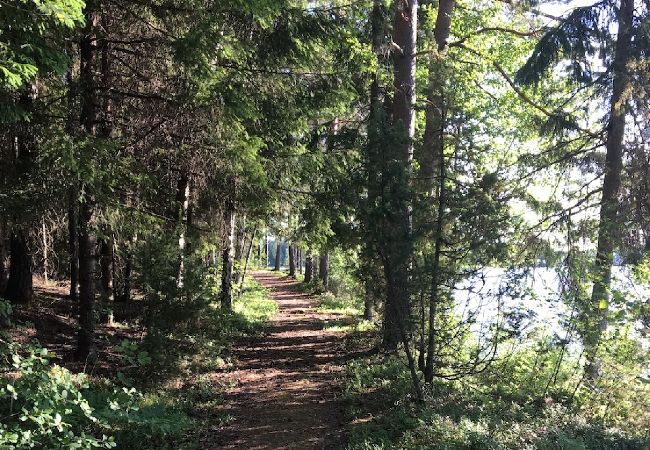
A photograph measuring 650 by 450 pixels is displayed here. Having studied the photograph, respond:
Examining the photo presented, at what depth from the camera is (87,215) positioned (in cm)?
821

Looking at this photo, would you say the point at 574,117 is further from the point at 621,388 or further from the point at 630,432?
the point at 630,432

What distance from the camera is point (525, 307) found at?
24.4 ft

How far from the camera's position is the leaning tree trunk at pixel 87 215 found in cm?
774

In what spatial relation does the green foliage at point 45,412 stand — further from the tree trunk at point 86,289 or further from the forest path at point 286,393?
the tree trunk at point 86,289

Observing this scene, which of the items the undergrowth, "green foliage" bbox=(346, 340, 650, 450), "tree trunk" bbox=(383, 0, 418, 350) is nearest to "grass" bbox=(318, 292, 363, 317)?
the undergrowth

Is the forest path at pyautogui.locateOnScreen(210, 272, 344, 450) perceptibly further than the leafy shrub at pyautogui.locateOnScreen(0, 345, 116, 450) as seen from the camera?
Yes

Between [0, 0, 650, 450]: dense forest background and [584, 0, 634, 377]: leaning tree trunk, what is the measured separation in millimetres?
42

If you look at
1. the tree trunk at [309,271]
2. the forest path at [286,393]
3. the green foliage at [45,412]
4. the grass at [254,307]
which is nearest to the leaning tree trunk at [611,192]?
the forest path at [286,393]

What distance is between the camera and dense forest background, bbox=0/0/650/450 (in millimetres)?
6625

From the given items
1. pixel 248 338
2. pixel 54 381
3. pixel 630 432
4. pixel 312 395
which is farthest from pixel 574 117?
pixel 54 381

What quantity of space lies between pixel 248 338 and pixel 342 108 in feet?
23.4

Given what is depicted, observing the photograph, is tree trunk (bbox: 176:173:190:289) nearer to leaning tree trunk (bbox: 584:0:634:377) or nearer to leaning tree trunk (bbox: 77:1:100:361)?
leaning tree trunk (bbox: 77:1:100:361)

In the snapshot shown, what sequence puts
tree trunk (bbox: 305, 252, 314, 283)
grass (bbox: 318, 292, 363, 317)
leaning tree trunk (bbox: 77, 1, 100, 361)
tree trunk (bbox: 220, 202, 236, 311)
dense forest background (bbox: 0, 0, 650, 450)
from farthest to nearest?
tree trunk (bbox: 305, 252, 314, 283)
grass (bbox: 318, 292, 363, 317)
tree trunk (bbox: 220, 202, 236, 311)
leaning tree trunk (bbox: 77, 1, 100, 361)
dense forest background (bbox: 0, 0, 650, 450)

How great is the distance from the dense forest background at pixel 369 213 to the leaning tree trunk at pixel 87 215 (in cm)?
4
